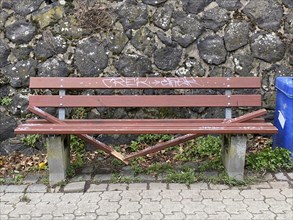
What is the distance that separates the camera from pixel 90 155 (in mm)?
5031

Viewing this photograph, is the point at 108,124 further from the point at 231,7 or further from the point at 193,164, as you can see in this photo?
the point at 231,7

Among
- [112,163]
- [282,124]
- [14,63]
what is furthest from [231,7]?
[14,63]

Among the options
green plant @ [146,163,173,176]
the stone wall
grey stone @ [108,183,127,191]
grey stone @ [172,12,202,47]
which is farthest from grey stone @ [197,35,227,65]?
grey stone @ [108,183,127,191]

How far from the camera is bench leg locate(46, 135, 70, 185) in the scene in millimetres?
4266

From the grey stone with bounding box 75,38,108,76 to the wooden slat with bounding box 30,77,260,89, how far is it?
40 centimetres

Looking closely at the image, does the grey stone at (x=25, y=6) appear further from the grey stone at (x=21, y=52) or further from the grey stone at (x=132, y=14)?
the grey stone at (x=132, y=14)

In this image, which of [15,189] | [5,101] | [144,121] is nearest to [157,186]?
[144,121]

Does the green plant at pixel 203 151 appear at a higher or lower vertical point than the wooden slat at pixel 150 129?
lower

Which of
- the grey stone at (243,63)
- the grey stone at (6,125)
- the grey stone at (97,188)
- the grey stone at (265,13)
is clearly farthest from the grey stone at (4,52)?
the grey stone at (265,13)

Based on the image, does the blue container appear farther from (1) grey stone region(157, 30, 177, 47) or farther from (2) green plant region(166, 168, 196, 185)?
(1) grey stone region(157, 30, 177, 47)

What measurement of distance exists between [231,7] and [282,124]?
140 centimetres

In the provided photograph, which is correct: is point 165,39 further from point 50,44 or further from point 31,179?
point 31,179

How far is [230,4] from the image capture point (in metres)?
5.00

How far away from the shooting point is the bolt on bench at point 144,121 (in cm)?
417
